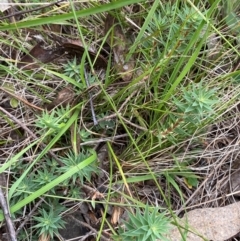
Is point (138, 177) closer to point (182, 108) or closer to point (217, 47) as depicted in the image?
point (182, 108)

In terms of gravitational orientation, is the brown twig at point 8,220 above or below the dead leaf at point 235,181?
above

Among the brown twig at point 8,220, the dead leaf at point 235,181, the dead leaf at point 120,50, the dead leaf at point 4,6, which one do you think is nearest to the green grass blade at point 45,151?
the brown twig at point 8,220

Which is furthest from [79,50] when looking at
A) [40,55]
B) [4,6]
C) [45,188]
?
[45,188]

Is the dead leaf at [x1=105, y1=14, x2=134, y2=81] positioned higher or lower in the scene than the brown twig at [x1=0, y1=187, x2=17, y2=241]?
higher

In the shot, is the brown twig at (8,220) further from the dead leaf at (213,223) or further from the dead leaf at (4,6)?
the dead leaf at (4,6)

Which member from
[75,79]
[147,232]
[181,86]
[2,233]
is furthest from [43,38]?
[147,232]

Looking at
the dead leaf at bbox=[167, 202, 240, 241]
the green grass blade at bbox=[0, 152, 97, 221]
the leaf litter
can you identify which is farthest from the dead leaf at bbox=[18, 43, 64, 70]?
the dead leaf at bbox=[167, 202, 240, 241]

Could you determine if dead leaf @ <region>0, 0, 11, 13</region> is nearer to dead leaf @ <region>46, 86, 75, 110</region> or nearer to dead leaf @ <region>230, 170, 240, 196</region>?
dead leaf @ <region>46, 86, 75, 110</region>
